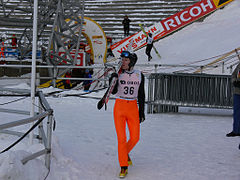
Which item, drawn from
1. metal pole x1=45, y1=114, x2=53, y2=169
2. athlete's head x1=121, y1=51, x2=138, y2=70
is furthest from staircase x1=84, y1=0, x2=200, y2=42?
metal pole x1=45, y1=114, x2=53, y2=169

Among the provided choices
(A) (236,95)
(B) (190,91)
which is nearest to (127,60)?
(A) (236,95)

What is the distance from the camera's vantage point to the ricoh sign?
26.2 m

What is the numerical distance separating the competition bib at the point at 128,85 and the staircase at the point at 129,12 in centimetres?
2438

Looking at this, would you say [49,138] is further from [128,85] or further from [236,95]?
[236,95]

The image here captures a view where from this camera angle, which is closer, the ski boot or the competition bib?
the ski boot

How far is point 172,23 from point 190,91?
54.2ft

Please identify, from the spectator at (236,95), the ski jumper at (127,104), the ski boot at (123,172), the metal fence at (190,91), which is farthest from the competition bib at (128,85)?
the metal fence at (190,91)

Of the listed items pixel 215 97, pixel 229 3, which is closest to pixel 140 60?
pixel 229 3

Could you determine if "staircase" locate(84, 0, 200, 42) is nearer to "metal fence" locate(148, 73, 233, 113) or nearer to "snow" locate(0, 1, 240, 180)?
"metal fence" locate(148, 73, 233, 113)

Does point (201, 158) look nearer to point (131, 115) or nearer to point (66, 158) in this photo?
point (131, 115)

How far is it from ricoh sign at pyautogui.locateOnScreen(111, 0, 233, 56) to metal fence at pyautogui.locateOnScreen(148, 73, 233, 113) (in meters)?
15.0

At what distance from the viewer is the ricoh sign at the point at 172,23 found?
26156 mm

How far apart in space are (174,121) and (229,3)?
2261cm

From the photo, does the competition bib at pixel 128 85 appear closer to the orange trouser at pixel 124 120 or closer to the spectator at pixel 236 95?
the orange trouser at pixel 124 120
